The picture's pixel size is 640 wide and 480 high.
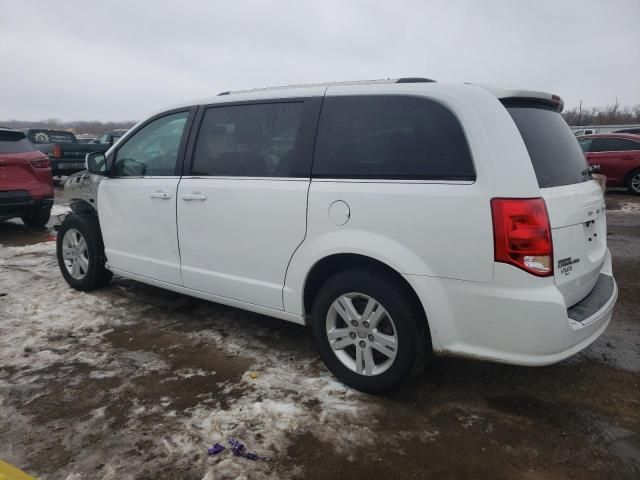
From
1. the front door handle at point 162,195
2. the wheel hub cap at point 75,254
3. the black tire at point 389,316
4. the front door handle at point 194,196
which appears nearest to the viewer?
the black tire at point 389,316

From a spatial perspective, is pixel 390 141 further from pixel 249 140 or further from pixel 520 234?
pixel 249 140

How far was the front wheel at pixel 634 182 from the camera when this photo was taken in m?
12.6

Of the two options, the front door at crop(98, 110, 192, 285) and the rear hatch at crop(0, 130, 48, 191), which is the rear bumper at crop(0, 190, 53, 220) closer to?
the rear hatch at crop(0, 130, 48, 191)

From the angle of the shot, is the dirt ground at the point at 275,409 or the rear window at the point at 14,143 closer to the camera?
the dirt ground at the point at 275,409

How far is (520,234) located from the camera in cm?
240

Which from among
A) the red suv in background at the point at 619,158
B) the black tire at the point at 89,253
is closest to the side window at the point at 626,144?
the red suv in background at the point at 619,158

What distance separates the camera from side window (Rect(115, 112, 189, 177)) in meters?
3.98

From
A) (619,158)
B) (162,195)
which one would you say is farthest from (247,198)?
(619,158)

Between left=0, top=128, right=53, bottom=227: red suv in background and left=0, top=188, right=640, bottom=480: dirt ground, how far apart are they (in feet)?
14.4

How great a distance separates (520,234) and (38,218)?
9096 millimetres

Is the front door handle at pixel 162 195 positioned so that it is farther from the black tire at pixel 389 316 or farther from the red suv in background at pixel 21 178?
the red suv in background at pixel 21 178

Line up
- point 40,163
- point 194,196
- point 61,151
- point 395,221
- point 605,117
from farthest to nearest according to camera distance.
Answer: point 605,117, point 61,151, point 40,163, point 194,196, point 395,221

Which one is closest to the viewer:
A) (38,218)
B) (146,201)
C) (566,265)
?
(566,265)

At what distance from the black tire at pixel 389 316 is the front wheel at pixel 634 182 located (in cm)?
1252
